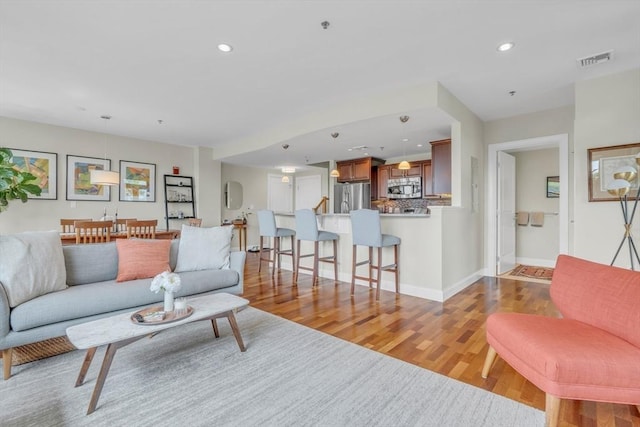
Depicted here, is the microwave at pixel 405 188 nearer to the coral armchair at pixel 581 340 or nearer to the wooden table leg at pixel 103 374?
the coral armchair at pixel 581 340

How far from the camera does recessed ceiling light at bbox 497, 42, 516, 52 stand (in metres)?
2.69

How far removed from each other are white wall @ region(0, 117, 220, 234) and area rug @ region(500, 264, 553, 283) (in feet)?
20.3

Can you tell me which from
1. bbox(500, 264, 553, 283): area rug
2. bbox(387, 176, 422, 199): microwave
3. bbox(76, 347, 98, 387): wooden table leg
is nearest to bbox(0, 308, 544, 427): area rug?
bbox(76, 347, 98, 387): wooden table leg

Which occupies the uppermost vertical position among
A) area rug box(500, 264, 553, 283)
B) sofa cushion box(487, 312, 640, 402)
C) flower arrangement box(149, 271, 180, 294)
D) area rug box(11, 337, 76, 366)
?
flower arrangement box(149, 271, 180, 294)

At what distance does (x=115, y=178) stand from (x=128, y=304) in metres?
2.85

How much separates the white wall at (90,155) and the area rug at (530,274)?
20.3 ft

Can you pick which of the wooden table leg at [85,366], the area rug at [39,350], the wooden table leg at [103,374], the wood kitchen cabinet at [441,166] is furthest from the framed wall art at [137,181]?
the wood kitchen cabinet at [441,166]

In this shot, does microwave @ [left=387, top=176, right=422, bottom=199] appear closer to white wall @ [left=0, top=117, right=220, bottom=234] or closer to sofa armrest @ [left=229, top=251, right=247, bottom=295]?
white wall @ [left=0, top=117, right=220, bottom=234]

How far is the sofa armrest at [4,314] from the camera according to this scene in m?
1.87

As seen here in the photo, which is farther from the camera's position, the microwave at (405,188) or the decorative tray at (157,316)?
the microwave at (405,188)

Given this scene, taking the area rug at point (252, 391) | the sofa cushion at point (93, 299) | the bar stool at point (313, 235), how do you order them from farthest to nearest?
1. the bar stool at point (313, 235)
2. the sofa cushion at point (93, 299)
3. the area rug at point (252, 391)

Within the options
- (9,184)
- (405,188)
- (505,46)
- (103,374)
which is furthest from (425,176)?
(9,184)

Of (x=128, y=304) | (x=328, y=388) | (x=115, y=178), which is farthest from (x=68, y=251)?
(x=328, y=388)

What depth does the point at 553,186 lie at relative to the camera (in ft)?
18.1
